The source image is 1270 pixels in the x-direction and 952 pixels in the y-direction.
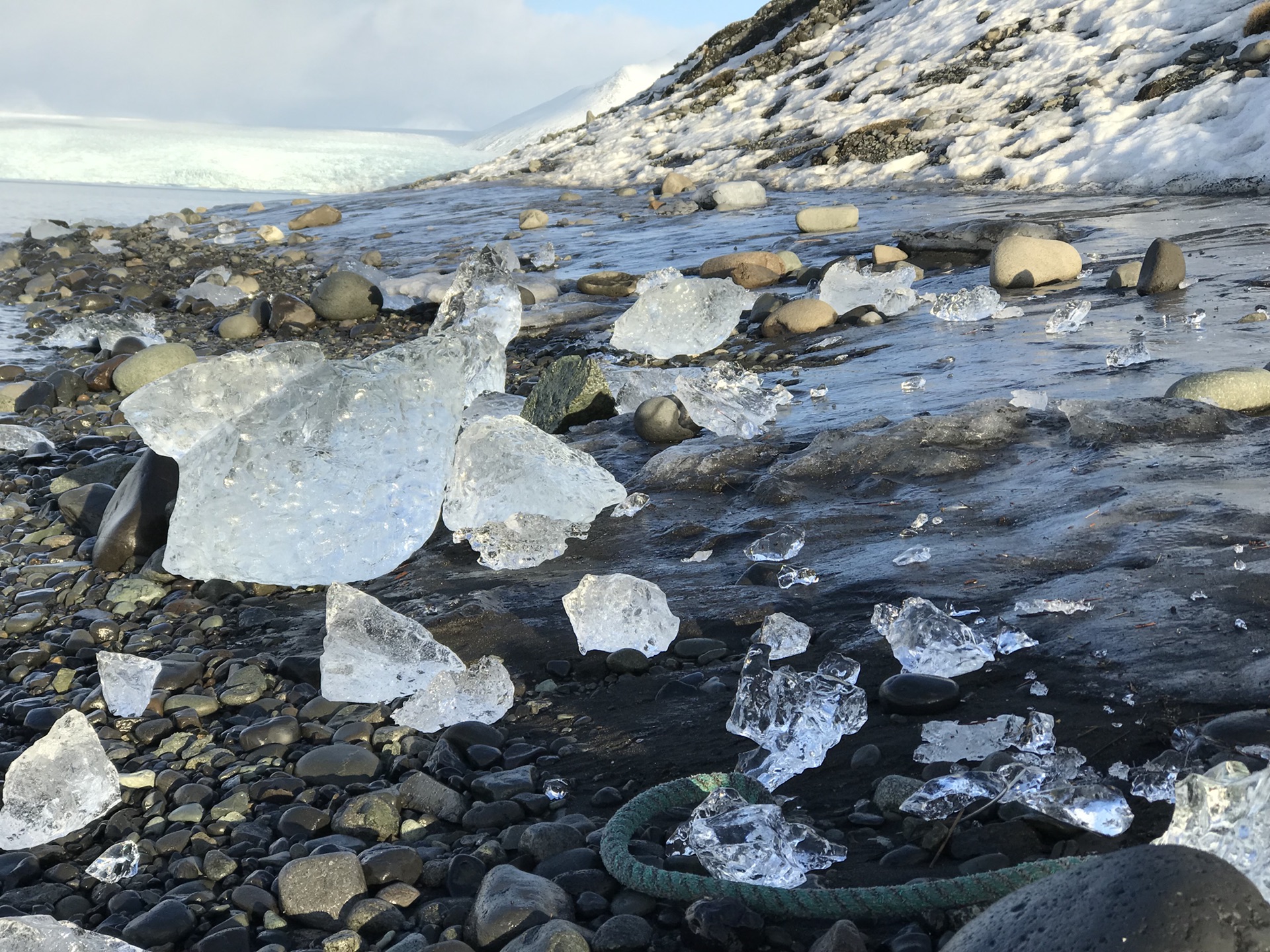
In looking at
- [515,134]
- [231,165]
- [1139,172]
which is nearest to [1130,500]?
[1139,172]

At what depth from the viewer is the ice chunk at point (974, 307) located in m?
5.34

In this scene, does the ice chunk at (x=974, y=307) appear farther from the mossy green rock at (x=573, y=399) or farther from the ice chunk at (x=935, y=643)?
the ice chunk at (x=935, y=643)

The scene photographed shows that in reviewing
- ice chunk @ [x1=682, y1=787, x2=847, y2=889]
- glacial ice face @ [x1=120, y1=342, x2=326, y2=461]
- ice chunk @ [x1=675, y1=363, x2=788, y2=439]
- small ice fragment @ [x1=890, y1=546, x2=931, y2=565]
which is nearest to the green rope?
ice chunk @ [x1=682, y1=787, x2=847, y2=889]

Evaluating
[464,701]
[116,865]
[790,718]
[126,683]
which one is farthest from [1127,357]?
[116,865]

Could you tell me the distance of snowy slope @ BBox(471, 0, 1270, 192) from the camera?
925 centimetres

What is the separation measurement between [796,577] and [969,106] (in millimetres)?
11388

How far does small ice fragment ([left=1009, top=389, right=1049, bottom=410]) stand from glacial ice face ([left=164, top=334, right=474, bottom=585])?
2062 mm

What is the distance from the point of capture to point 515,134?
4038 centimetres

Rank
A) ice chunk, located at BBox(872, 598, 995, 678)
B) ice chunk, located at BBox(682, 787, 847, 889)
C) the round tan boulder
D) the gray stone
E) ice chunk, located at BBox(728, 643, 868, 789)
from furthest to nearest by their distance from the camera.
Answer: the round tan boulder
ice chunk, located at BBox(872, 598, 995, 678)
ice chunk, located at BBox(728, 643, 868, 789)
ice chunk, located at BBox(682, 787, 847, 889)
the gray stone

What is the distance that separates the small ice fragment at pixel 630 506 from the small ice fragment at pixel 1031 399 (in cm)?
137

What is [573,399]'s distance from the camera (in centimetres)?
448

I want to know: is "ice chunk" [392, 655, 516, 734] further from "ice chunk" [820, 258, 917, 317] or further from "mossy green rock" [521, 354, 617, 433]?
"ice chunk" [820, 258, 917, 317]

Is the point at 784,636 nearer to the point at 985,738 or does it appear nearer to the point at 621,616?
the point at 621,616

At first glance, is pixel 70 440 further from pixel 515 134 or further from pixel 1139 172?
pixel 515 134
